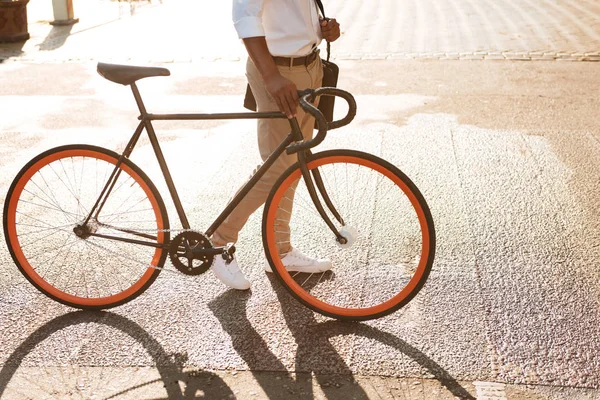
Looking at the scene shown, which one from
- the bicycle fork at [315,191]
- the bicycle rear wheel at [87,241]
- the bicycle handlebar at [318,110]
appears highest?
the bicycle handlebar at [318,110]

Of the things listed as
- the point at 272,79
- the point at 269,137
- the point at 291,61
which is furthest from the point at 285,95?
the point at 269,137

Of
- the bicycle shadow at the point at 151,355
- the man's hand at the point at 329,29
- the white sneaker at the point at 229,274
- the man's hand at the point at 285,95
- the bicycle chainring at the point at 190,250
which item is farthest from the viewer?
the white sneaker at the point at 229,274

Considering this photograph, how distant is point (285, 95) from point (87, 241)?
1.36 meters

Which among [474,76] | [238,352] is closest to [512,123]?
[474,76]

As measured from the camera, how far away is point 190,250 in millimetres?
3979

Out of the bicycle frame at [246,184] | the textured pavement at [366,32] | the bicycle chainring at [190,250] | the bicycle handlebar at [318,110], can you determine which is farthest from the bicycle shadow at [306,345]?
the textured pavement at [366,32]

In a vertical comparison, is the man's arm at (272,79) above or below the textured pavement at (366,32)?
above

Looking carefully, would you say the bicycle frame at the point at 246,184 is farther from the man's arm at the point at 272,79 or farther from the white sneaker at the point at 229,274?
the white sneaker at the point at 229,274

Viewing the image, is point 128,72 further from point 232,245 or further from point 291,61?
point 232,245

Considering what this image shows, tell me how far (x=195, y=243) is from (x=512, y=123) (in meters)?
4.64

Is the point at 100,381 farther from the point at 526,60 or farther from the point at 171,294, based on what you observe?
the point at 526,60

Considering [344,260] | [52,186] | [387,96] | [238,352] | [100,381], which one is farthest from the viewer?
[387,96]

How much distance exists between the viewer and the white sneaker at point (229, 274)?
4348 millimetres

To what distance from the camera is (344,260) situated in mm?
4777
